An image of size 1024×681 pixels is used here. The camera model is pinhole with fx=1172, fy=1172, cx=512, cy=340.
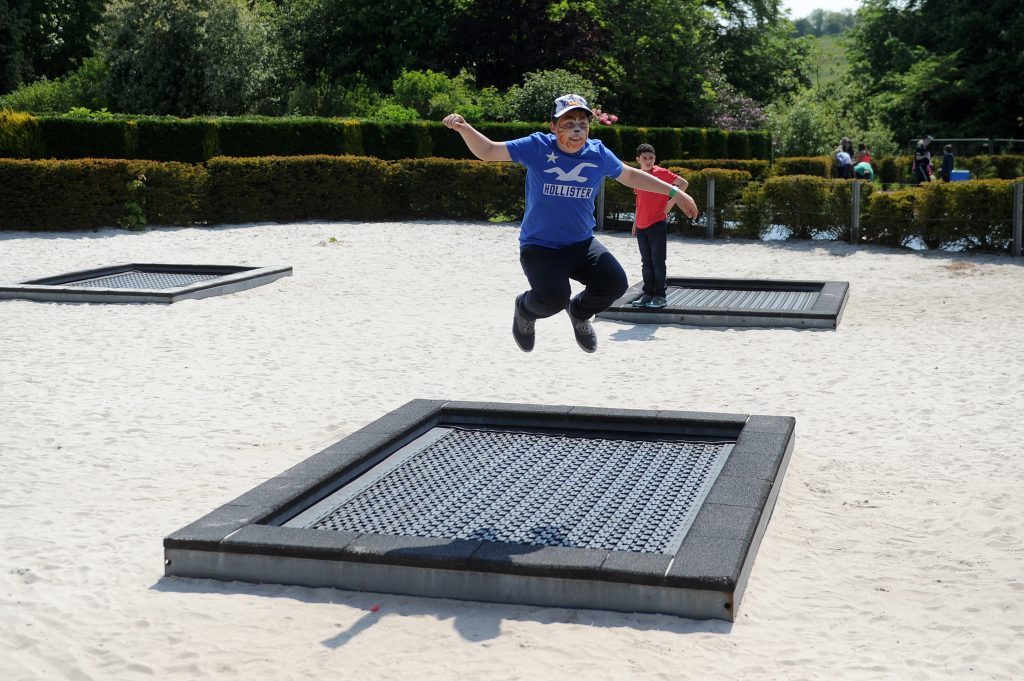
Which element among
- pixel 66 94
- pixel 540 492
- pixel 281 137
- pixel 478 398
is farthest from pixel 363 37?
pixel 540 492

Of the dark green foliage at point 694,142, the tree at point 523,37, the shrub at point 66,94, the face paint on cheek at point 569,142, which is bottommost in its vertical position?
the face paint on cheek at point 569,142

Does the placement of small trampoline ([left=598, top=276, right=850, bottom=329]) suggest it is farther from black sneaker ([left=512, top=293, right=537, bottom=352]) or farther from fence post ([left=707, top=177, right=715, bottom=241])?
fence post ([left=707, top=177, right=715, bottom=241])

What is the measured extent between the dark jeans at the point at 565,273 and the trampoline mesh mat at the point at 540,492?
945 mm

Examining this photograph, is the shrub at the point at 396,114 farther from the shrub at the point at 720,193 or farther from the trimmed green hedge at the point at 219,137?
the shrub at the point at 720,193

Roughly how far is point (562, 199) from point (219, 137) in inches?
792

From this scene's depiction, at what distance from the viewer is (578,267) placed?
6988 mm

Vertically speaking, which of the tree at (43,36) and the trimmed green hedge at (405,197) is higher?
the tree at (43,36)

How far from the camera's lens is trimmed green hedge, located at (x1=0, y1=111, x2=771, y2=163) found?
926 inches

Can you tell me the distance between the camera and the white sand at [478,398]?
4.71 metres

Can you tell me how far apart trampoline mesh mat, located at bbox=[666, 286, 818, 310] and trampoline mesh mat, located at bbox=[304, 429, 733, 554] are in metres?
5.93

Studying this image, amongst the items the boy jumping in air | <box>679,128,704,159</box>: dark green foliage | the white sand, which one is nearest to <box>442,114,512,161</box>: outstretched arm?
the boy jumping in air

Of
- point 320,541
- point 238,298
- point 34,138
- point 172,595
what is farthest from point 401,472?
point 34,138

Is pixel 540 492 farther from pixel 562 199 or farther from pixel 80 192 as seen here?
pixel 80 192

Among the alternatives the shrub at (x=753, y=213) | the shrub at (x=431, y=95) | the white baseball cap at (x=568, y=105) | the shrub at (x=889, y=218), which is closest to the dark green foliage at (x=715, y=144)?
the shrub at (x=431, y=95)
